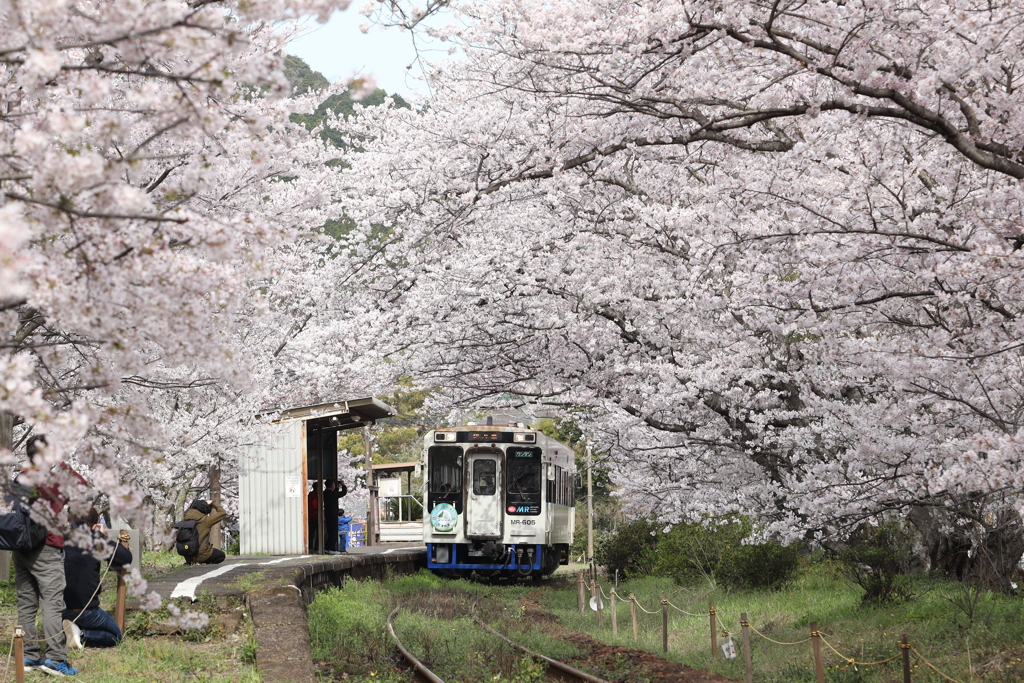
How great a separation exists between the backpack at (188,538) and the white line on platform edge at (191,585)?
1128 mm

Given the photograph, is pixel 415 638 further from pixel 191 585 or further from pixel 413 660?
pixel 191 585

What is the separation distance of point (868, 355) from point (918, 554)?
261 inches

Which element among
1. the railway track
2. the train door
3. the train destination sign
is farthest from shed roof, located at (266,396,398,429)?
the railway track

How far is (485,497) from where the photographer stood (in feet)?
63.4

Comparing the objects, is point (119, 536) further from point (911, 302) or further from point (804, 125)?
point (911, 302)

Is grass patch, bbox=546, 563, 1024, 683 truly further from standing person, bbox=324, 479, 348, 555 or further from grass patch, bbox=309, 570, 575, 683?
standing person, bbox=324, 479, 348, 555

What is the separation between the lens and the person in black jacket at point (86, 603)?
295 inches

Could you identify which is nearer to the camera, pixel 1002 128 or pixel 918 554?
pixel 1002 128

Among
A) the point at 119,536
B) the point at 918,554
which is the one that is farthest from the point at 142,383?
the point at 918,554

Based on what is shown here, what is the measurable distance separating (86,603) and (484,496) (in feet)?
39.4

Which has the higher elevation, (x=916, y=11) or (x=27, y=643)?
(x=916, y=11)

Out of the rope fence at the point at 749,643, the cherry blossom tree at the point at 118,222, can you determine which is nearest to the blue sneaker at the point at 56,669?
the cherry blossom tree at the point at 118,222

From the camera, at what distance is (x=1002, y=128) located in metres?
6.79

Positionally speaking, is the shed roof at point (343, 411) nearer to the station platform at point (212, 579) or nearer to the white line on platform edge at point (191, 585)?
the station platform at point (212, 579)
